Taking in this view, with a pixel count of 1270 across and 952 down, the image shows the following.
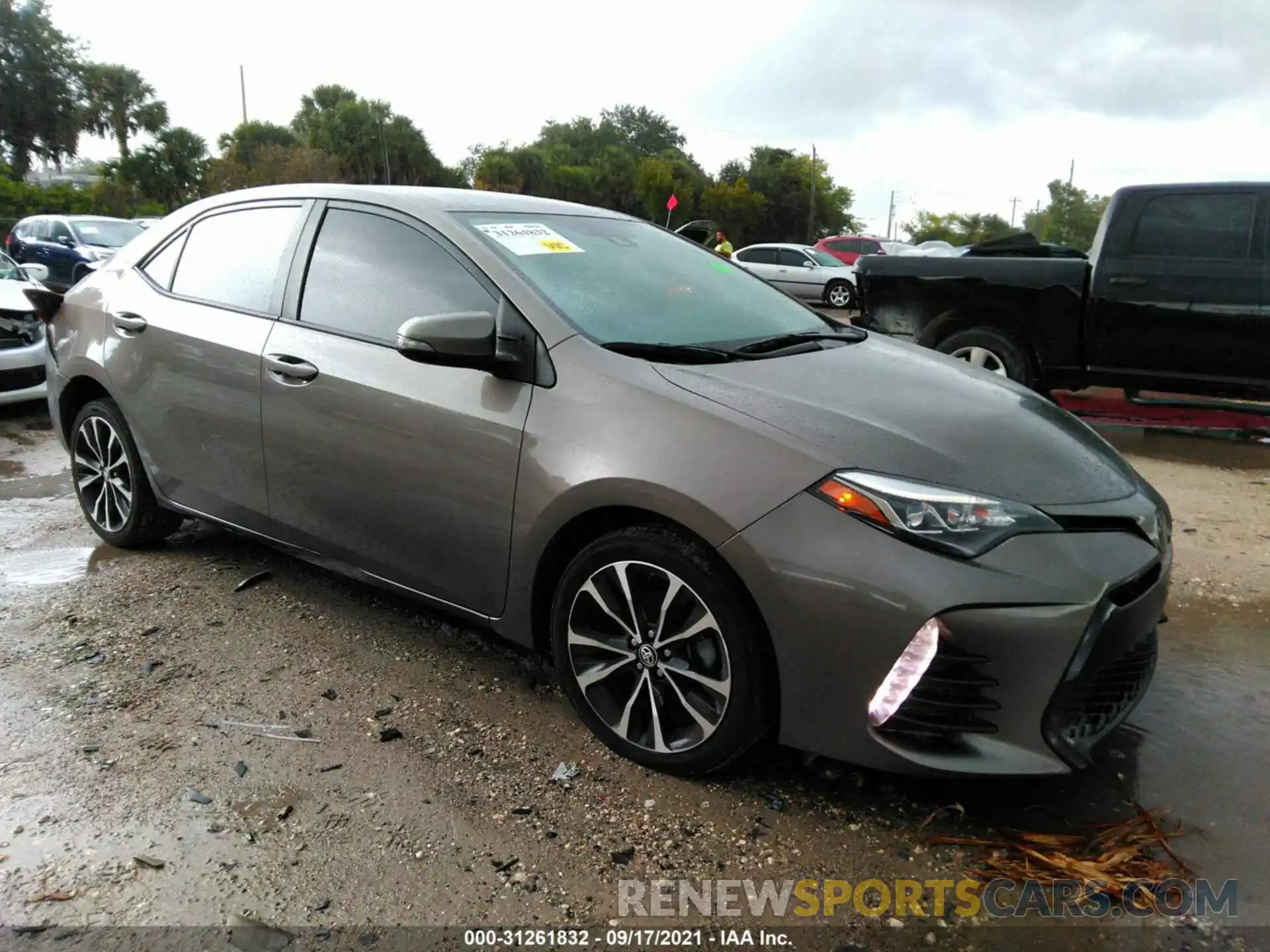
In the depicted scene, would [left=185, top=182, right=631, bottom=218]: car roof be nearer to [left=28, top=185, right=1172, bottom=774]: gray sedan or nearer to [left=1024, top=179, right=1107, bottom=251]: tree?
[left=28, top=185, right=1172, bottom=774]: gray sedan

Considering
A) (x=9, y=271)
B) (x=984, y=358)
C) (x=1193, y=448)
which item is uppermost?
(x=9, y=271)

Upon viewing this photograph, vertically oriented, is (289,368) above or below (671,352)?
below

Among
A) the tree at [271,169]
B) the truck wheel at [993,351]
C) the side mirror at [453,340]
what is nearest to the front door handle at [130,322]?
the side mirror at [453,340]

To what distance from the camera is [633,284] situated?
10.6ft

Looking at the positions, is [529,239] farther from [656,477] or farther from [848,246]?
[848,246]

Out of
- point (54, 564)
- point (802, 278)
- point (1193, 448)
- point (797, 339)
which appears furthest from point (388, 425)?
point (802, 278)

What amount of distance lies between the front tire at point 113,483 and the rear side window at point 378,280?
1379 mm

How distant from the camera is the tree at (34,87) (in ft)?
140

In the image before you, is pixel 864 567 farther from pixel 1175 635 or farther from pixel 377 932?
pixel 1175 635

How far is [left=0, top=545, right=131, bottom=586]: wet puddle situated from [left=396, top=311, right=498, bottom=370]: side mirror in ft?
7.74

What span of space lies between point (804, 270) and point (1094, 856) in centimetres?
1905

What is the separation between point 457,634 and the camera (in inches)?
142

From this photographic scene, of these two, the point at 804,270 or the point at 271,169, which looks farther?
the point at 271,169

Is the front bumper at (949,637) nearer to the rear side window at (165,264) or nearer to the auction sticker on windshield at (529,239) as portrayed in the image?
the auction sticker on windshield at (529,239)
